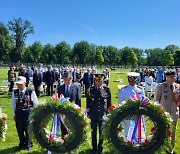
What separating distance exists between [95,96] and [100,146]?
1408 mm

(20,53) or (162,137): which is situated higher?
(20,53)

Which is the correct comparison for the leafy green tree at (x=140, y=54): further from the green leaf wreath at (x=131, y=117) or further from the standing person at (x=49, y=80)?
the green leaf wreath at (x=131, y=117)

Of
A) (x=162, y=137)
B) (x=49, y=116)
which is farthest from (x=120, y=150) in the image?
(x=49, y=116)

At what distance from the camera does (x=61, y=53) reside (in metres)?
108

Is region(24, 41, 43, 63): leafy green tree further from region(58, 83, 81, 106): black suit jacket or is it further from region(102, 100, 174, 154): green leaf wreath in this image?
region(102, 100, 174, 154): green leaf wreath

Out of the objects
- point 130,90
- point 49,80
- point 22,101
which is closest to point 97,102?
point 130,90

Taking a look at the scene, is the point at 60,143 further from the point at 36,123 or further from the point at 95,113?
the point at 95,113

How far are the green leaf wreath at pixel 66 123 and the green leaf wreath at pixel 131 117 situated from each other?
538 millimetres

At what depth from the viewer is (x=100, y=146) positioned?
7859 mm

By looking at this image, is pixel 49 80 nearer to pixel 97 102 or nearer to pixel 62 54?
pixel 97 102

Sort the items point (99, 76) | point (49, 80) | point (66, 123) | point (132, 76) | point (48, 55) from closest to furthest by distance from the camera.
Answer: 1. point (66, 123)
2. point (132, 76)
3. point (99, 76)
4. point (49, 80)
5. point (48, 55)

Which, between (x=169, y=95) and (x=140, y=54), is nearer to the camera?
(x=169, y=95)

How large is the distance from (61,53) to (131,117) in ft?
337

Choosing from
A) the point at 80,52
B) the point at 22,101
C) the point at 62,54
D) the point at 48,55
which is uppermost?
the point at 80,52
